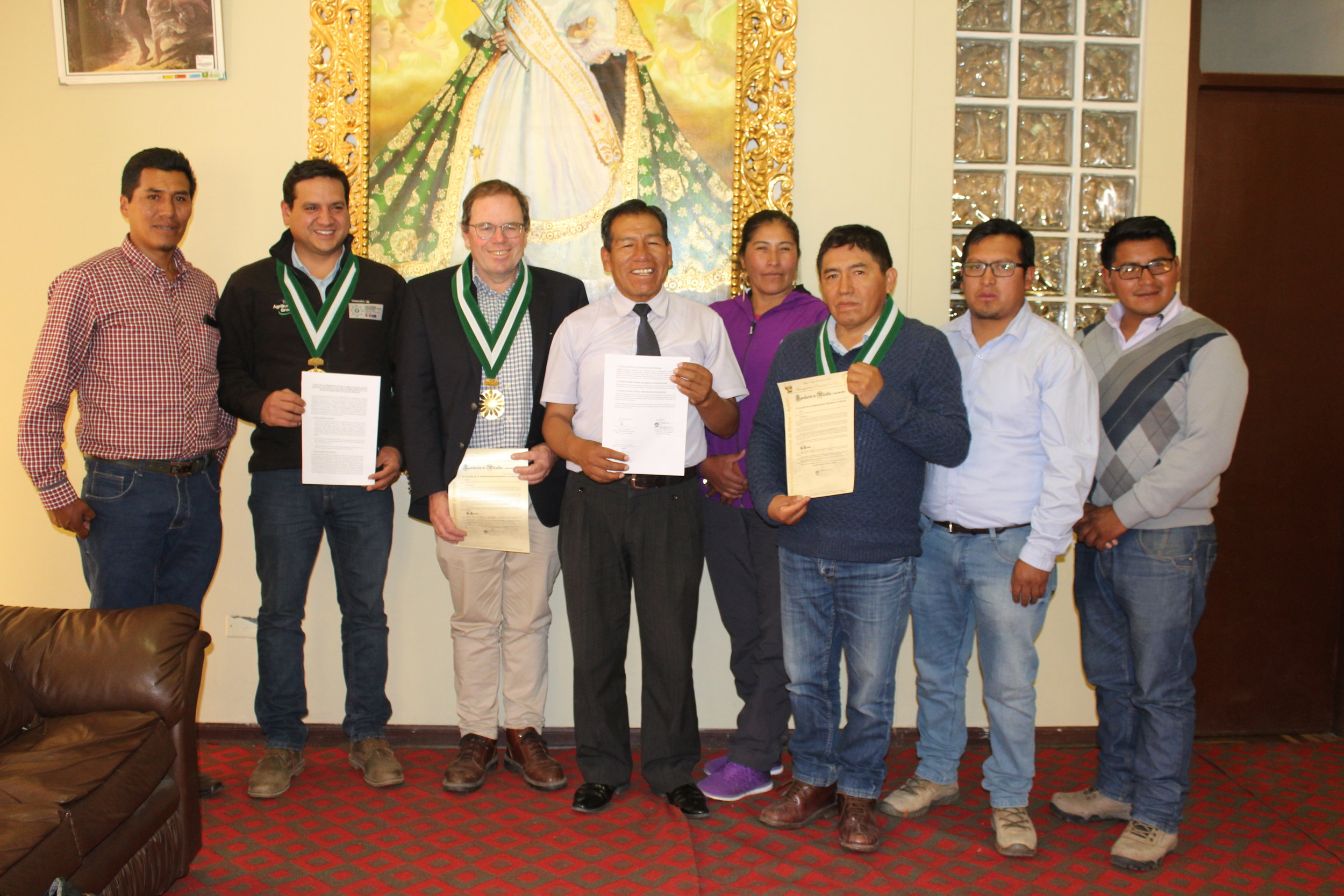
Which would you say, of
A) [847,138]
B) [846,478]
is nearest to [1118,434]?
[846,478]

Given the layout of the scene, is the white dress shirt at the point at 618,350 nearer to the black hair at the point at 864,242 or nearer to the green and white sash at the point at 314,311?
the black hair at the point at 864,242

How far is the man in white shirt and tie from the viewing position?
109 inches

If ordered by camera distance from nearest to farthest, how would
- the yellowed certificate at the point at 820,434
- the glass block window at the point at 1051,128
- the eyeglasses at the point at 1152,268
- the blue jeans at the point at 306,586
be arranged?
the yellowed certificate at the point at 820,434 → the eyeglasses at the point at 1152,268 → the blue jeans at the point at 306,586 → the glass block window at the point at 1051,128

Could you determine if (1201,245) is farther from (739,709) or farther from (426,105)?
(426,105)

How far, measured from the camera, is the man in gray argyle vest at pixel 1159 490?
255cm

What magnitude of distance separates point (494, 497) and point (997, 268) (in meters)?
1.74

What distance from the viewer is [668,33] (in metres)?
3.38

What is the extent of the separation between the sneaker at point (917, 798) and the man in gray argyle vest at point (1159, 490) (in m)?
0.52

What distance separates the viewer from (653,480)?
279 cm

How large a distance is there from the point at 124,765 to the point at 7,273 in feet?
8.09

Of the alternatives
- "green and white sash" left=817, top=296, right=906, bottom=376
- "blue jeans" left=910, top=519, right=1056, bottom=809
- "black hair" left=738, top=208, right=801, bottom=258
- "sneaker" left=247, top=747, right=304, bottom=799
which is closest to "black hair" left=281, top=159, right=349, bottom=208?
"black hair" left=738, top=208, right=801, bottom=258

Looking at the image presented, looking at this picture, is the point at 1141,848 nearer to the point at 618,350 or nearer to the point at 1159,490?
the point at 1159,490

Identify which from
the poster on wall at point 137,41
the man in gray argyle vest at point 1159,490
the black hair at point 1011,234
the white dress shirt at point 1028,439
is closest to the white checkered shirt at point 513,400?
the white dress shirt at point 1028,439

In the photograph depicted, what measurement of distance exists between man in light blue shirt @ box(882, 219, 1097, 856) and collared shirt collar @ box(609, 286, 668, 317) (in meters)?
0.91
